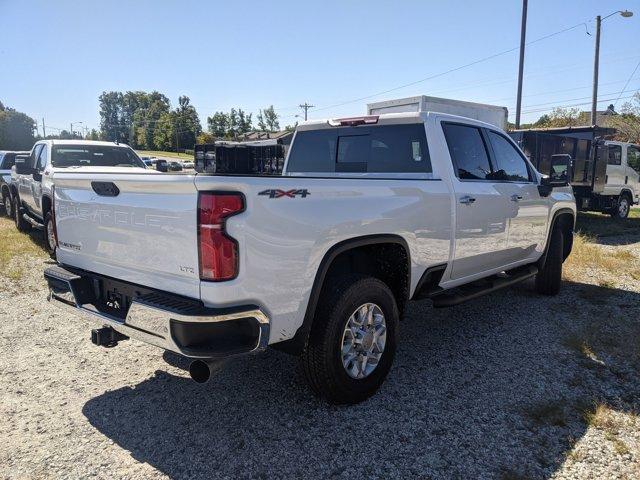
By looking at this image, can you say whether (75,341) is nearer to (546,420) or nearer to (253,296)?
(253,296)

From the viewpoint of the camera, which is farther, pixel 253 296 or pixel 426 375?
pixel 426 375

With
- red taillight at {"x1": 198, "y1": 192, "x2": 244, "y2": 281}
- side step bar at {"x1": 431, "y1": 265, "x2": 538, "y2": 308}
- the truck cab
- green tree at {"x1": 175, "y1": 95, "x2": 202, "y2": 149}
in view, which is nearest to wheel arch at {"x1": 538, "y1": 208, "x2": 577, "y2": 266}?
side step bar at {"x1": 431, "y1": 265, "x2": 538, "y2": 308}

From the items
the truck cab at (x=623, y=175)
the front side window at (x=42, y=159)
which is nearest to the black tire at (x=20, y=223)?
the front side window at (x=42, y=159)

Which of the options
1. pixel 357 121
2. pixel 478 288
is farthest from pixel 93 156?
pixel 478 288

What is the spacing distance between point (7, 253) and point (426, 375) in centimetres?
748

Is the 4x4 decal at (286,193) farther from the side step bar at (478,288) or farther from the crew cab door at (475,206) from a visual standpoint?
the side step bar at (478,288)

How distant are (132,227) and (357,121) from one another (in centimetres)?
244

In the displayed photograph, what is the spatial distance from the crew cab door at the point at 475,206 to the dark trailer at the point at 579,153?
9199 mm

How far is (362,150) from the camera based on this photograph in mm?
4496

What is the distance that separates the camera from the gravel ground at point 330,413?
2713 mm

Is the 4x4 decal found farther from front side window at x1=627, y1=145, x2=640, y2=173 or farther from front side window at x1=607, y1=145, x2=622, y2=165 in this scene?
front side window at x1=627, y1=145, x2=640, y2=173

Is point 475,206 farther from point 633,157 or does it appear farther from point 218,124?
point 218,124

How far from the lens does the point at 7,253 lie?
26.7ft

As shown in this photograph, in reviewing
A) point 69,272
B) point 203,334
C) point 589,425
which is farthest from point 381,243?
point 69,272
